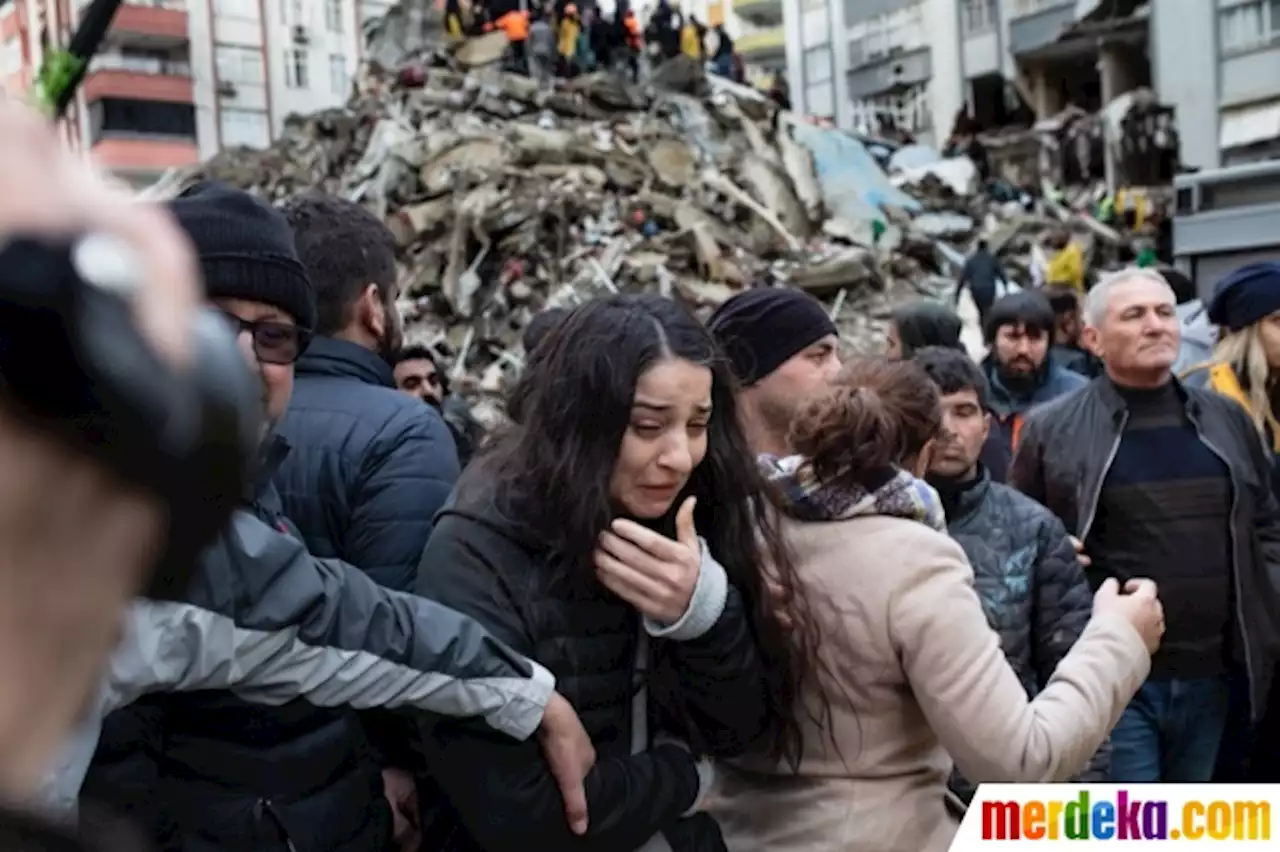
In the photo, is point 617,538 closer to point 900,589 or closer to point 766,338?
point 900,589

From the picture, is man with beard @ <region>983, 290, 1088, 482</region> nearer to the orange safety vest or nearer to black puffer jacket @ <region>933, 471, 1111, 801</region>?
black puffer jacket @ <region>933, 471, 1111, 801</region>

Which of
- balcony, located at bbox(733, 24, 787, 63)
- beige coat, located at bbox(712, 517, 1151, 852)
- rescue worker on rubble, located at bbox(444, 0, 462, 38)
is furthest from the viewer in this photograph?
balcony, located at bbox(733, 24, 787, 63)

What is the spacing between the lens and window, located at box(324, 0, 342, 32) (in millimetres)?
18766

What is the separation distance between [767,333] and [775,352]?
45mm

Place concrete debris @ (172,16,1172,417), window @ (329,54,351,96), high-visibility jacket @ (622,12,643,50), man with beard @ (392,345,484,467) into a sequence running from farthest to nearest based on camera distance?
high-visibility jacket @ (622,12,643,50) < window @ (329,54,351,96) < concrete debris @ (172,16,1172,417) < man with beard @ (392,345,484,467)

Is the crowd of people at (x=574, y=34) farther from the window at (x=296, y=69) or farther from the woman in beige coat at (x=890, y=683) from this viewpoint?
the woman in beige coat at (x=890, y=683)

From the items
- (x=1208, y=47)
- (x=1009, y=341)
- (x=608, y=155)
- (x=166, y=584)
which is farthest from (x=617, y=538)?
(x=1208, y=47)

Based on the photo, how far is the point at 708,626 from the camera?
1.66m

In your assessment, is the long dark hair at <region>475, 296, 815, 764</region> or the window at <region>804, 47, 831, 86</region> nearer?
the long dark hair at <region>475, 296, 815, 764</region>

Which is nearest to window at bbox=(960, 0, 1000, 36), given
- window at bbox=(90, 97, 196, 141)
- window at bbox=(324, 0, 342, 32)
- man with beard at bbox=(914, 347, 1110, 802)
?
window at bbox=(324, 0, 342, 32)

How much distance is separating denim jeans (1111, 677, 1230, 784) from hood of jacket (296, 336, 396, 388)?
2.27 metres

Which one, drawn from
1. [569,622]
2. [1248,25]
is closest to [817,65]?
[1248,25]

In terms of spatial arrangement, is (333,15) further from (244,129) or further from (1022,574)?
(1022,574)

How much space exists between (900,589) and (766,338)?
0.94 m
